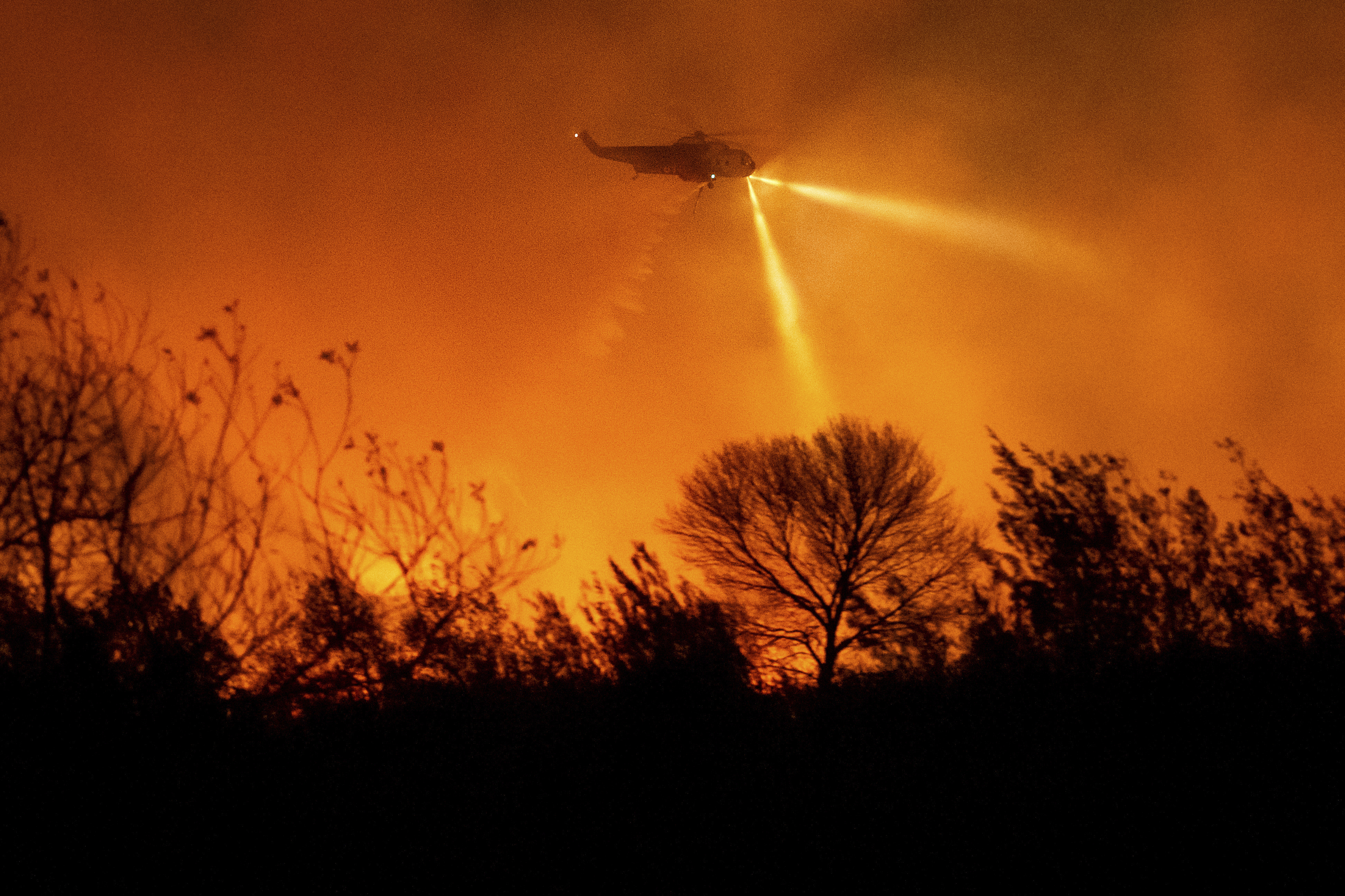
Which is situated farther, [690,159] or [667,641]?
[690,159]

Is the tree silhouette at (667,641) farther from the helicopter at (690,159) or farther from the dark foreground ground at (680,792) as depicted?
the helicopter at (690,159)

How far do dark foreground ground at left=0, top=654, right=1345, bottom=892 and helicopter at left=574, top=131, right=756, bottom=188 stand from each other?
8202 mm

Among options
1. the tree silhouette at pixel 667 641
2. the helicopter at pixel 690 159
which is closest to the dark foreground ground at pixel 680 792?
the tree silhouette at pixel 667 641

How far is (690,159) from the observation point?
1227cm

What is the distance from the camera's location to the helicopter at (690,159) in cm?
1209

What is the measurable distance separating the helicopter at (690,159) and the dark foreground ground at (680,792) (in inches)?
323

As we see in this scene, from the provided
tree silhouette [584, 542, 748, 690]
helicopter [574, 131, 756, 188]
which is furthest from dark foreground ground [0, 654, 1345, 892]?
helicopter [574, 131, 756, 188]

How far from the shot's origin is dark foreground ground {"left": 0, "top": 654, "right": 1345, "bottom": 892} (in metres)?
4.69

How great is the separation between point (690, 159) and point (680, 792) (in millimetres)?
9349

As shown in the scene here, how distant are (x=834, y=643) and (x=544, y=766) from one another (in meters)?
13.2

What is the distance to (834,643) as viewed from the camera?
59.2 feet

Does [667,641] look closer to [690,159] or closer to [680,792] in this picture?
[680,792]

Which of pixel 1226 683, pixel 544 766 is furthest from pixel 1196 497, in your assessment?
pixel 544 766

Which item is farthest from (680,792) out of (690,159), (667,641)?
(690,159)
